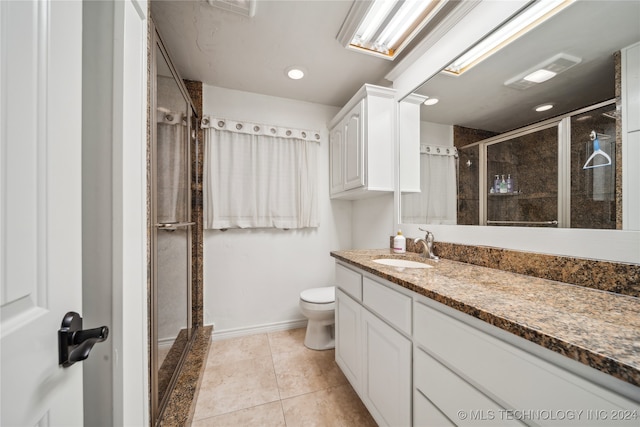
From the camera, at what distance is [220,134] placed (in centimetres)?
210

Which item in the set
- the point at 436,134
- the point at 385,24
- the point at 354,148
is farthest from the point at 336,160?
the point at 385,24

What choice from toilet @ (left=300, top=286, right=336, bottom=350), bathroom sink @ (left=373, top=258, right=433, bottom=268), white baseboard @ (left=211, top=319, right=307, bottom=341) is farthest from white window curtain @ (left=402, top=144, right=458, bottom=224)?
white baseboard @ (left=211, top=319, right=307, bottom=341)

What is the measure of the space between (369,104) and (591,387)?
180cm

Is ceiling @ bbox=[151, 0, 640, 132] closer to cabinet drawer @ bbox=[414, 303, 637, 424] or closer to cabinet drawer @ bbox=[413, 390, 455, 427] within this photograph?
cabinet drawer @ bbox=[414, 303, 637, 424]

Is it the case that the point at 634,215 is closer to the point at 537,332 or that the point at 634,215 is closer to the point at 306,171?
the point at 537,332

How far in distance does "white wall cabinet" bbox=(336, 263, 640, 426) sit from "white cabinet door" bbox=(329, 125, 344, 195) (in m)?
1.09

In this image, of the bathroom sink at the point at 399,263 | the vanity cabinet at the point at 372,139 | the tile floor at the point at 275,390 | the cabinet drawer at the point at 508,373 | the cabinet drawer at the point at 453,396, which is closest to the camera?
the cabinet drawer at the point at 508,373

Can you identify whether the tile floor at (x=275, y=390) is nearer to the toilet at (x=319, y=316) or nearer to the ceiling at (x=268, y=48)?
the toilet at (x=319, y=316)

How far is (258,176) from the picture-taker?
7.23 feet

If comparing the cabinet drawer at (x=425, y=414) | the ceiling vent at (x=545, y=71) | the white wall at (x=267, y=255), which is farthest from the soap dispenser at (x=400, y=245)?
the ceiling vent at (x=545, y=71)

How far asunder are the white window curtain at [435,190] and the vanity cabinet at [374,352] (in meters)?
0.70

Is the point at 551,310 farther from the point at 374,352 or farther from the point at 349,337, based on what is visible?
the point at 349,337

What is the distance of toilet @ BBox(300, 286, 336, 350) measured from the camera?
182 centimetres

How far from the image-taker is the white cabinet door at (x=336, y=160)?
217cm
